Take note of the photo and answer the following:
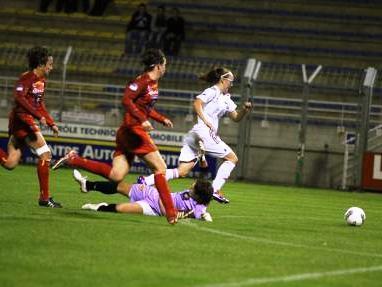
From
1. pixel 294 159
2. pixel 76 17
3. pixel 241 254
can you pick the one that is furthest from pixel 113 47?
pixel 241 254

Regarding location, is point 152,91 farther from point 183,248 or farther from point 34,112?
point 183,248

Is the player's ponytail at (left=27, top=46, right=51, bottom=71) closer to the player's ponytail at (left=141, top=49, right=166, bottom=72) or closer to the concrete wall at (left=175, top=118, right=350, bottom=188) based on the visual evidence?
the player's ponytail at (left=141, top=49, right=166, bottom=72)

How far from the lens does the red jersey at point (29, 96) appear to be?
13.7 meters

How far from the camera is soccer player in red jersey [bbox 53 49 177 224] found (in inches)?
474

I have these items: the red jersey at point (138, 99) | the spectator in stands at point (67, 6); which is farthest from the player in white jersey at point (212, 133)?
the spectator in stands at point (67, 6)

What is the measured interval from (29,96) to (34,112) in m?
0.30

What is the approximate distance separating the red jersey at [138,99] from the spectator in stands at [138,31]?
57.3 feet

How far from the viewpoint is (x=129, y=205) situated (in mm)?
13125

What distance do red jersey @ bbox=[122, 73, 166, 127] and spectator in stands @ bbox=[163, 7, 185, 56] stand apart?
17344 millimetres

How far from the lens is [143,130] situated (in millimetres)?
12391

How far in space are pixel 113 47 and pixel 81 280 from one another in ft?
80.9

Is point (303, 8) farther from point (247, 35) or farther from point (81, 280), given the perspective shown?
point (81, 280)

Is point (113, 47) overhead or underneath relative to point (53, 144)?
overhead

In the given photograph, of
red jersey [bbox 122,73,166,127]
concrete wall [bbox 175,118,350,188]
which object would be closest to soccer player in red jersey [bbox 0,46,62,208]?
red jersey [bbox 122,73,166,127]
